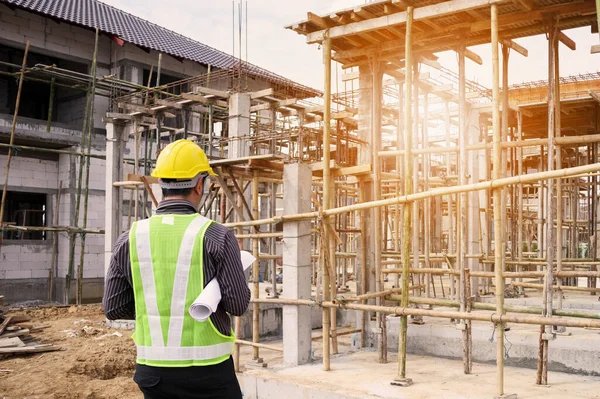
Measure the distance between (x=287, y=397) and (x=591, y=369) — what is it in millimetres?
3584

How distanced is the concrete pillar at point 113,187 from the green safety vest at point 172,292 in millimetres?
13875

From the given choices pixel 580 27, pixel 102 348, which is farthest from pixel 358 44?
pixel 102 348

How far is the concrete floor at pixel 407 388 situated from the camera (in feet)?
19.7

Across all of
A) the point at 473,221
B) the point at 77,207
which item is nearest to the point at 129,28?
the point at 77,207

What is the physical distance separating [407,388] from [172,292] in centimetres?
396

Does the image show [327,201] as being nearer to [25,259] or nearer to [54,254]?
[54,254]

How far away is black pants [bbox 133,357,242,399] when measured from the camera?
3.02 metres

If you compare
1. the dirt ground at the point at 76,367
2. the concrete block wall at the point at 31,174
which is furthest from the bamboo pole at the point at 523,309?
the concrete block wall at the point at 31,174

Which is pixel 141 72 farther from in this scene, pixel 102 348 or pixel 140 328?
pixel 140 328

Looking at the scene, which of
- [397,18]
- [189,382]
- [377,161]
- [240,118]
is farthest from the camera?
[240,118]

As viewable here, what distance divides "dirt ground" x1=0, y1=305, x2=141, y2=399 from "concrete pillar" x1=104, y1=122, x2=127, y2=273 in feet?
8.30

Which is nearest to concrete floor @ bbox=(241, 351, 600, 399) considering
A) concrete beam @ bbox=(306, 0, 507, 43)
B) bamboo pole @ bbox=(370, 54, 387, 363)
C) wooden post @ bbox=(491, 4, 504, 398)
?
wooden post @ bbox=(491, 4, 504, 398)

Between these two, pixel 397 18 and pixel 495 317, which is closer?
pixel 495 317

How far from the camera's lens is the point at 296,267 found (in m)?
7.59
